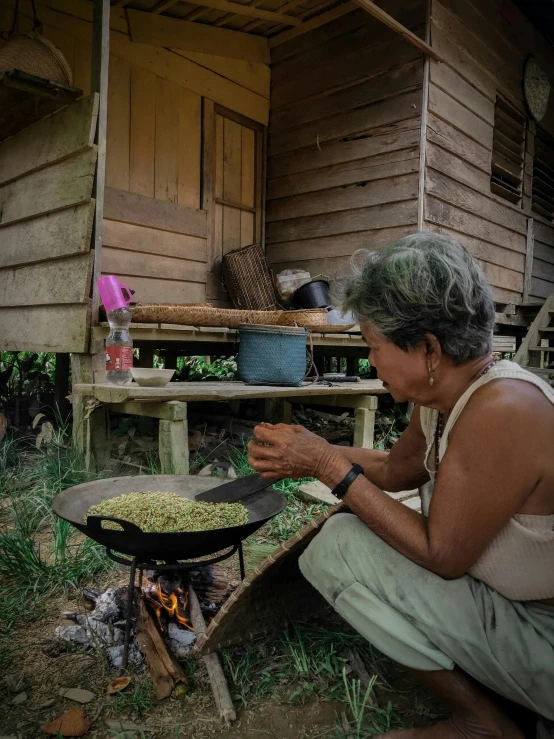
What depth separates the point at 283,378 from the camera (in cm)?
441

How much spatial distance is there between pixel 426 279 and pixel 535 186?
7988 mm

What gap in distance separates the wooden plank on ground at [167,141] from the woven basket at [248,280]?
917mm

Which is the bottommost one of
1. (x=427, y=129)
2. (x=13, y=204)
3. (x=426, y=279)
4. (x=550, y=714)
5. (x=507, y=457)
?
(x=550, y=714)

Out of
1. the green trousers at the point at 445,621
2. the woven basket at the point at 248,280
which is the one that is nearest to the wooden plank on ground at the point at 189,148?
the woven basket at the point at 248,280

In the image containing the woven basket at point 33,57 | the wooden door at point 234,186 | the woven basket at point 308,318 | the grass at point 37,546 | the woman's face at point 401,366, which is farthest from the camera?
the wooden door at point 234,186

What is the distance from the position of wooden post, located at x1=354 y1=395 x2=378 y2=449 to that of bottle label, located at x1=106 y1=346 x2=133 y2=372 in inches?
83.4

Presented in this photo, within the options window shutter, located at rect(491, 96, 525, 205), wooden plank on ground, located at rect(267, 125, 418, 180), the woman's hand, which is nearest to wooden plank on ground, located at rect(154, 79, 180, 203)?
wooden plank on ground, located at rect(267, 125, 418, 180)

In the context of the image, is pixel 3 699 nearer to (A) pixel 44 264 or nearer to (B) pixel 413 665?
(B) pixel 413 665

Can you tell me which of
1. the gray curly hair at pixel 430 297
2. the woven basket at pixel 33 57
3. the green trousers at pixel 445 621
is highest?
the woven basket at pixel 33 57

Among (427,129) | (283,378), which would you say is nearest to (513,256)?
(427,129)

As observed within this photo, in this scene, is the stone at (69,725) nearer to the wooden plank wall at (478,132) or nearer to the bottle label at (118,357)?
the bottle label at (118,357)

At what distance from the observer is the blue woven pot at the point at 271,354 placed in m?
4.29

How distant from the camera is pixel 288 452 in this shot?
178 centimetres

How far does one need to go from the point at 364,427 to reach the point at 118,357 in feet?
7.42
